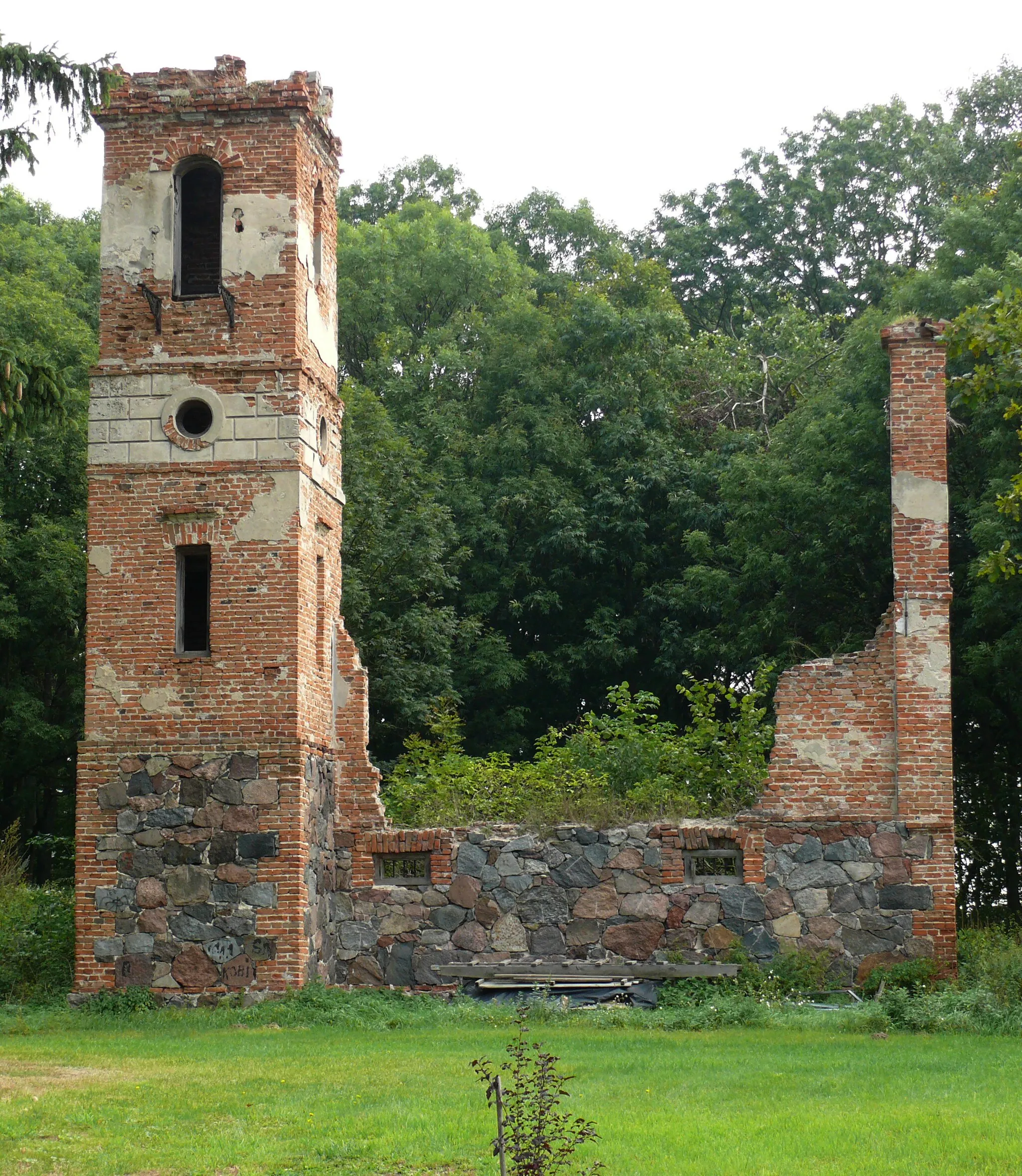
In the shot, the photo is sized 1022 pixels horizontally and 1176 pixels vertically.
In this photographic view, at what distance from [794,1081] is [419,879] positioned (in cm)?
707

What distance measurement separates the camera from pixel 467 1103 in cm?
1140

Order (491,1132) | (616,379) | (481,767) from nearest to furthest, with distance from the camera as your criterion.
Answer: (491,1132) < (481,767) < (616,379)

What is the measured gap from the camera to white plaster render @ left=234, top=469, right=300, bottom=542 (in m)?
17.8

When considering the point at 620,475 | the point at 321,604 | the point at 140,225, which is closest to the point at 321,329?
the point at 140,225

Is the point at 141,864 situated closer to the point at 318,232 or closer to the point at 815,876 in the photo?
the point at 815,876

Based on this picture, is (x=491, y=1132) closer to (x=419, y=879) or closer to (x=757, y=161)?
(x=419, y=879)

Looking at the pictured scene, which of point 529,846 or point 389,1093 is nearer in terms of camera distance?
point 389,1093

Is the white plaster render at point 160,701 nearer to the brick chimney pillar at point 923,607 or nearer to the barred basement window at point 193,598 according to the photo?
the barred basement window at point 193,598

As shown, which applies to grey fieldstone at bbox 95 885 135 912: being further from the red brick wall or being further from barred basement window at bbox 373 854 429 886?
the red brick wall

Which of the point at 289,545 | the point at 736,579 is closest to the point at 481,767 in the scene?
the point at 289,545

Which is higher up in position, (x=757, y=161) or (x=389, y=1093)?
(x=757, y=161)

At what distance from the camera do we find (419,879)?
60.8ft

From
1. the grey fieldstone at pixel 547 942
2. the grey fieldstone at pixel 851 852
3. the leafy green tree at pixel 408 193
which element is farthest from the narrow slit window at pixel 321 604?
the leafy green tree at pixel 408 193

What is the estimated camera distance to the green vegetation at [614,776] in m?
19.0
